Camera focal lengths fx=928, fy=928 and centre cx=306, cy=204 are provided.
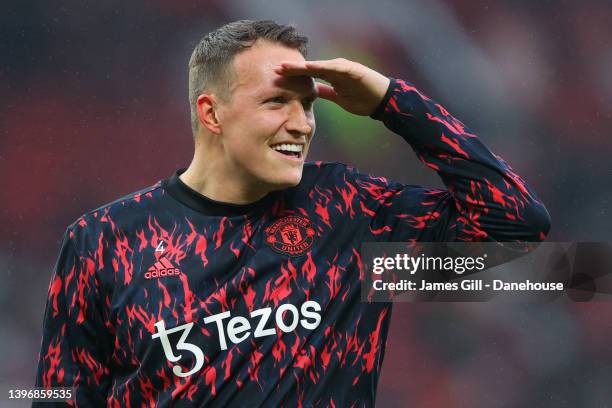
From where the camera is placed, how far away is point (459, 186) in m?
2.59

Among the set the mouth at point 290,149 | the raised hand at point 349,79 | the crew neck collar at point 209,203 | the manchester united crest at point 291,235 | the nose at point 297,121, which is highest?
the raised hand at point 349,79

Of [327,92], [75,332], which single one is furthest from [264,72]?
[75,332]

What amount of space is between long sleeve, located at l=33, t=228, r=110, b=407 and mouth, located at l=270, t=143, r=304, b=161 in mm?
632

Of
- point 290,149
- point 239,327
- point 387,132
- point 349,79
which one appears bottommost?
point 239,327

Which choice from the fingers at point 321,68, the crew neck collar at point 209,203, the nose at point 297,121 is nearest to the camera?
the fingers at point 321,68

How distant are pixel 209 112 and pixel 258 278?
0.54 m

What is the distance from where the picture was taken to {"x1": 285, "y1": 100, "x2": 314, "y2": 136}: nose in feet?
8.73

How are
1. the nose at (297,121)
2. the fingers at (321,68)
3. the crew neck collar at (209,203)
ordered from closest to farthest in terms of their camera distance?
the fingers at (321,68)
the nose at (297,121)
the crew neck collar at (209,203)

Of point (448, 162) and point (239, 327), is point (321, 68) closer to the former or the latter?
point (448, 162)

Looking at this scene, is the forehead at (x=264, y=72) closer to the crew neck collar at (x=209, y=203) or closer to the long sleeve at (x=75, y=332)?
the crew neck collar at (x=209, y=203)

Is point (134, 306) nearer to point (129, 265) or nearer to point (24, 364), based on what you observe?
point (129, 265)

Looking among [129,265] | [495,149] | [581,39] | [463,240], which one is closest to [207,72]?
[129,265]

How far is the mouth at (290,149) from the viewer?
268 centimetres

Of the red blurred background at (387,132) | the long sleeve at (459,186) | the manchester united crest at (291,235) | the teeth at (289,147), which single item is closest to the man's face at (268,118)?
the teeth at (289,147)
